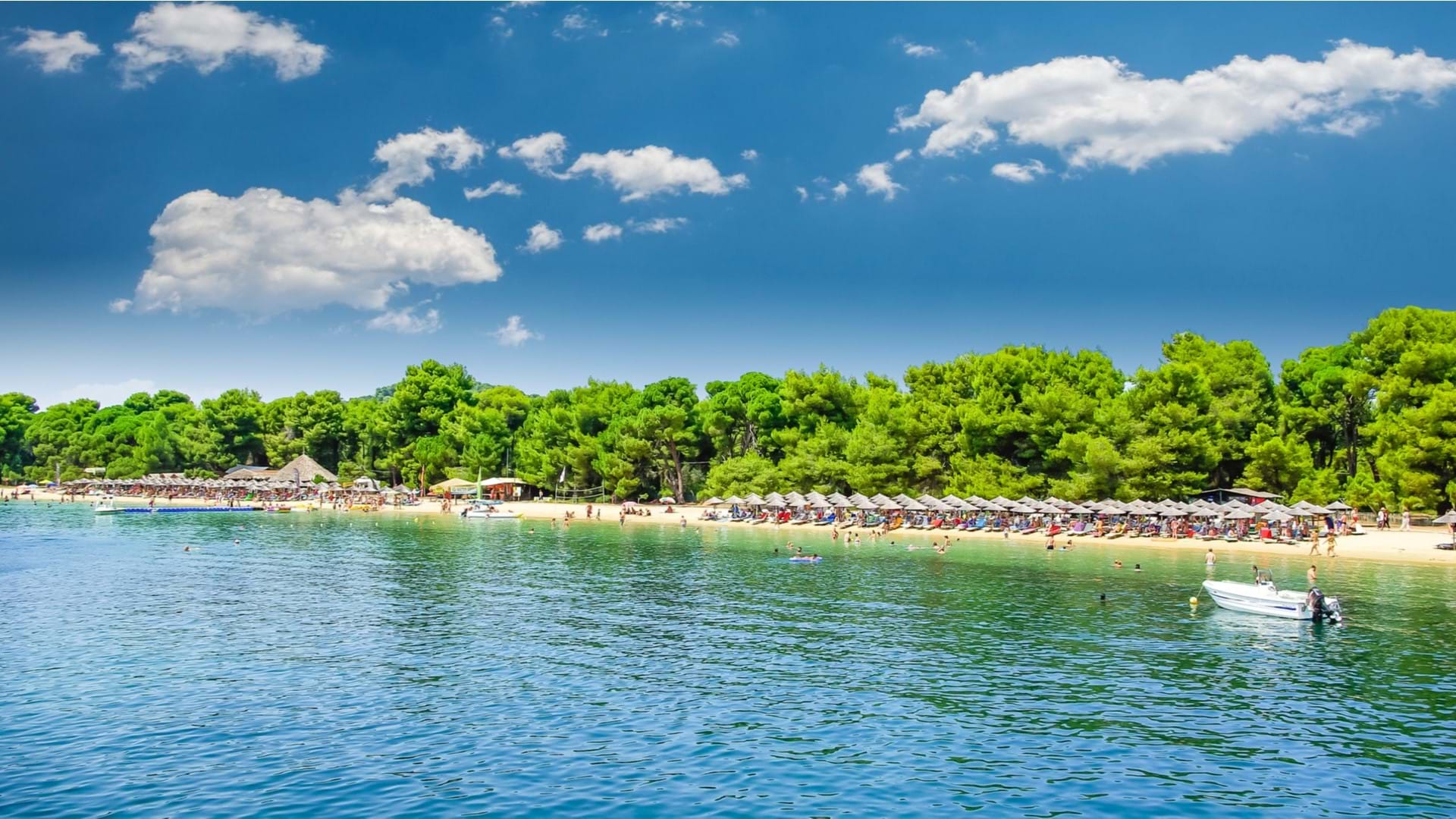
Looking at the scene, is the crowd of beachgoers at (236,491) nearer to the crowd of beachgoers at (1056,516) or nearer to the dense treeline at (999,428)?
the dense treeline at (999,428)

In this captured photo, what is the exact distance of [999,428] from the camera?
79750 millimetres

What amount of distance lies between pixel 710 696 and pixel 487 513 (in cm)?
7224

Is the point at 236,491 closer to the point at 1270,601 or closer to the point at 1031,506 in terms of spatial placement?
the point at 1031,506

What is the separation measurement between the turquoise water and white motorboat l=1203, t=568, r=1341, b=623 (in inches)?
32.1

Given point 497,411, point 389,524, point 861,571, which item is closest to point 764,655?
point 861,571

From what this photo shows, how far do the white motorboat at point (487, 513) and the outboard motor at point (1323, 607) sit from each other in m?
70.0

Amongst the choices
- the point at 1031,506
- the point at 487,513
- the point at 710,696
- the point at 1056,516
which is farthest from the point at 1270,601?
the point at 487,513

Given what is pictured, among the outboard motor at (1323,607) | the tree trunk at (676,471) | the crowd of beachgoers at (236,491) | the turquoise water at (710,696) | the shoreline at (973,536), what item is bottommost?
the turquoise water at (710,696)

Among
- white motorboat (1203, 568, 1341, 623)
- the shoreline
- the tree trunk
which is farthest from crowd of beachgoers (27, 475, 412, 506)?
white motorboat (1203, 568, 1341, 623)

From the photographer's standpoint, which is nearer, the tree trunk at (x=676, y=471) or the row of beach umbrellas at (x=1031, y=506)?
the row of beach umbrellas at (x=1031, y=506)

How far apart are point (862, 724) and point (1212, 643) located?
1612cm

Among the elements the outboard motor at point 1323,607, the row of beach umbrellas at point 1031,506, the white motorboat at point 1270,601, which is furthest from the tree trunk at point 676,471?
the outboard motor at point 1323,607

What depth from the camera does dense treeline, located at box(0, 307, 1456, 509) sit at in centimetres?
6862

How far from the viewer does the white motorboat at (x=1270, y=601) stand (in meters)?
36.2
